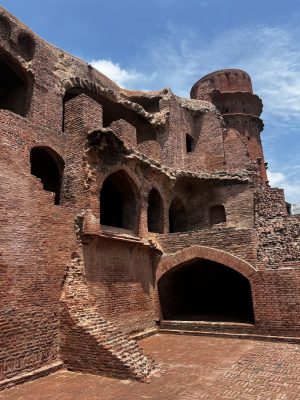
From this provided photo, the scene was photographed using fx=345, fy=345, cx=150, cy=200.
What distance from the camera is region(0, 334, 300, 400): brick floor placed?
6.25m

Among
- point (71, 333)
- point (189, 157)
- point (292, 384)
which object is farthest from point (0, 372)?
point (189, 157)

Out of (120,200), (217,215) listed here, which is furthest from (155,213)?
(217,215)

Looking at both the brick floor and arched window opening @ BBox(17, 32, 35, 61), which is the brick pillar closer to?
arched window opening @ BBox(17, 32, 35, 61)

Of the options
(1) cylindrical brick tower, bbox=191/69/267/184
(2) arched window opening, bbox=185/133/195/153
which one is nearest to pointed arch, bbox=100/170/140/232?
(2) arched window opening, bbox=185/133/195/153

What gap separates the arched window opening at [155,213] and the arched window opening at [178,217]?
7.76 ft

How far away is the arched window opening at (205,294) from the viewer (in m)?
13.6

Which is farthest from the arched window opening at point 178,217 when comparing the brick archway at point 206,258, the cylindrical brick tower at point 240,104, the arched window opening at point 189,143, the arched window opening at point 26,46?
the cylindrical brick tower at point 240,104

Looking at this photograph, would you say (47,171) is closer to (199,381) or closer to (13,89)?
(13,89)

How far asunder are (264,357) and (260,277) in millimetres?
2869

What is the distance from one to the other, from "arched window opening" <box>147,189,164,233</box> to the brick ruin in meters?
0.05

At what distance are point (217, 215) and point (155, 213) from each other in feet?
12.6

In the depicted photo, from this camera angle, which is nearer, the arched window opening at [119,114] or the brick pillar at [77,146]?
the brick pillar at [77,146]

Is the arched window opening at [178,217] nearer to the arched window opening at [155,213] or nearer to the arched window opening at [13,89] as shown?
the arched window opening at [155,213]

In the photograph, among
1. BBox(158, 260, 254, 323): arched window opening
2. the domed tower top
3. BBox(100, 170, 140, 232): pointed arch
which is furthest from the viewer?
the domed tower top
